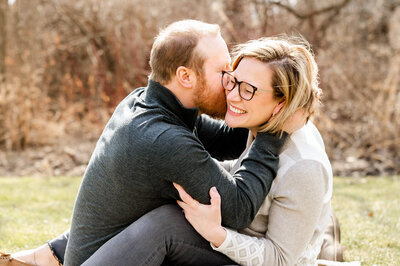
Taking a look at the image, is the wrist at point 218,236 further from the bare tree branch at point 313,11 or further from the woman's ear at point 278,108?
the bare tree branch at point 313,11

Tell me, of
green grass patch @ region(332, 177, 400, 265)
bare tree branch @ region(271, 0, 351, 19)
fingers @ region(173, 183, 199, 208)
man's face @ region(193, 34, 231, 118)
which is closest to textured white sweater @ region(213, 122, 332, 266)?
fingers @ region(173, 183, 199, 208)

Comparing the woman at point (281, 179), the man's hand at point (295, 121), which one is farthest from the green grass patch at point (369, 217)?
the man's hand at point (295, 121)

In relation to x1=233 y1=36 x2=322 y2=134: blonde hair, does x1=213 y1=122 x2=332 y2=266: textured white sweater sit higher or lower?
lower

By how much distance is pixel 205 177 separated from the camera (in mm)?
2422

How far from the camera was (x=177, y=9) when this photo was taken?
9.15 m

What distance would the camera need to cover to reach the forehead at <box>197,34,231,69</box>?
9.33ft

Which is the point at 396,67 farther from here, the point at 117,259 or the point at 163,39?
the point at 117,259

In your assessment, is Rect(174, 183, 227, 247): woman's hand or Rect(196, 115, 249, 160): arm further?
Rect(196, 115, 249, 160): arm

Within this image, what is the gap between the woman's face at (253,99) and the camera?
2.67 m

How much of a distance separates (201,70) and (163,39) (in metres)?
0.29

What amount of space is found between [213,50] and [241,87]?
30 centimetres

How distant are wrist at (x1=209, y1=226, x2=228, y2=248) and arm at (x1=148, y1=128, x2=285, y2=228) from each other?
Result: 0.06 m

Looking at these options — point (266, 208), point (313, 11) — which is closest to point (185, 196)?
point (266, 208)

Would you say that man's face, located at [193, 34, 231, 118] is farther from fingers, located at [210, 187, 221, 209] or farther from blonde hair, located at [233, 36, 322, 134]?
fingers, located at [210, 187, 221, 209]
